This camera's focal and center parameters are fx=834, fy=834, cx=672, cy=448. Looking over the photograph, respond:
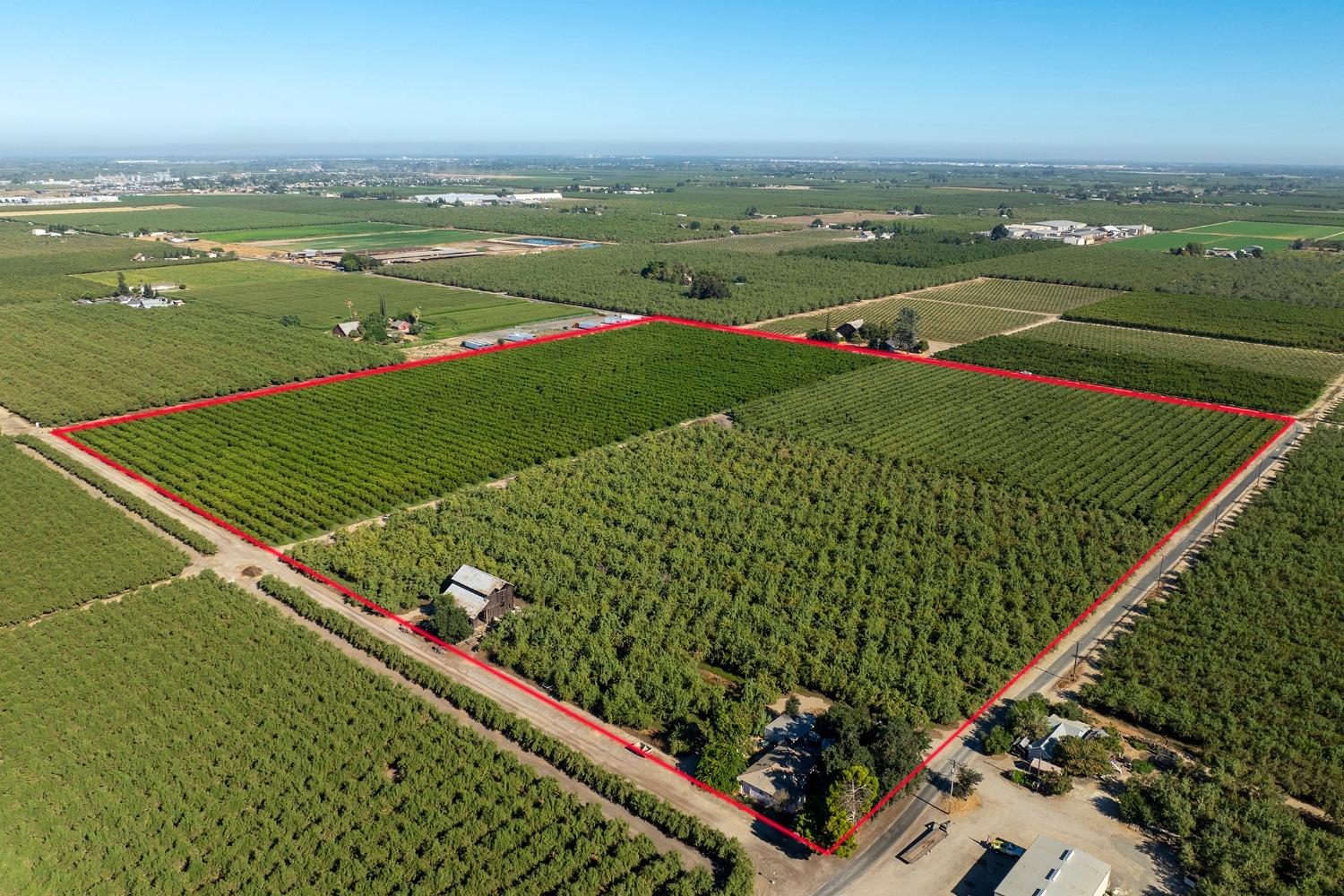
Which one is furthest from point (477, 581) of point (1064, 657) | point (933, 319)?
point (933, 319)

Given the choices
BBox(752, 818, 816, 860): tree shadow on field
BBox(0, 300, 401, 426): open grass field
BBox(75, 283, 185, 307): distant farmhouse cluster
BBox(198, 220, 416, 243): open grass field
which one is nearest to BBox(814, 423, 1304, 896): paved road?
BBox(752, 818, 816, 860): tree shadow on field

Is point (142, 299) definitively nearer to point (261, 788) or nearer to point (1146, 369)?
point (261, 788)

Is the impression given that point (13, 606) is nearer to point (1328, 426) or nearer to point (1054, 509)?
point (1054, 509)

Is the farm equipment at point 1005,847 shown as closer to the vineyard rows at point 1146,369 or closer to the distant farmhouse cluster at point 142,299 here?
the vineyard rows at point 1146,369

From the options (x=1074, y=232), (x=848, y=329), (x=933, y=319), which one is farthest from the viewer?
(x=1074, y=232)

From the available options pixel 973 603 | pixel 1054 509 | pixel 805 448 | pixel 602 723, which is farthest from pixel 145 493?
pixel 1054 509

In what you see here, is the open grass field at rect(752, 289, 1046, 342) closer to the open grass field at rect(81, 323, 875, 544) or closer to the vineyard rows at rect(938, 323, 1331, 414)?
the vineyard rows at rect(938, 323, 1331, 414)
